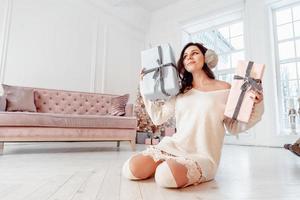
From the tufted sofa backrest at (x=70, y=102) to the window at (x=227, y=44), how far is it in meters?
2.69

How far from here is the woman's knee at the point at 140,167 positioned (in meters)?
1.03

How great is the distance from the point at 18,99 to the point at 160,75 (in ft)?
7.09

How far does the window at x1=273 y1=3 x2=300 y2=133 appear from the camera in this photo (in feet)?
12.2

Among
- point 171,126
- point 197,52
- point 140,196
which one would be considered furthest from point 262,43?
point 140,196

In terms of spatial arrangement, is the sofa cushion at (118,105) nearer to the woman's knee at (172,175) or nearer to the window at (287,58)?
the woman's knee at (172,175)

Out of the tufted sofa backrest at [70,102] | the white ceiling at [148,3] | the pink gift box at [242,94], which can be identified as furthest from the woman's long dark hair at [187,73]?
the white ceiling at [148,3]

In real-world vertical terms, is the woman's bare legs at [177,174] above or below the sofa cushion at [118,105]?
below

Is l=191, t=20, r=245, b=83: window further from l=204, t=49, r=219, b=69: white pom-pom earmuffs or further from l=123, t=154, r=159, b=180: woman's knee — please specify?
l=123, t=154, r=159, b=180: woman's knee

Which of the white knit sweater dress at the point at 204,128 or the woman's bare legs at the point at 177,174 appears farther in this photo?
the white knit sweater dress at the point at 204,128

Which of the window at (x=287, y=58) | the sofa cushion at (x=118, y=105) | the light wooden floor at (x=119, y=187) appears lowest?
the light wooden floor at (x=119, y=187)

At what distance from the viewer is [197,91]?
1.18m

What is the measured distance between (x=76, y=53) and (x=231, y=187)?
3.67 metres

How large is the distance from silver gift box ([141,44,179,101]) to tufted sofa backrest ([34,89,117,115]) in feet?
7.20

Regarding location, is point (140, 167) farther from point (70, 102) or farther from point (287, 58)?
point (287, 58)
